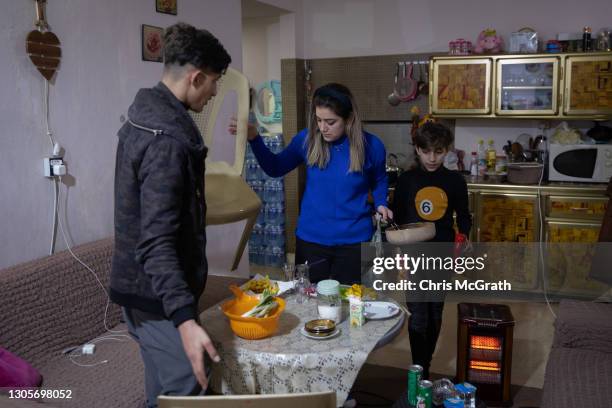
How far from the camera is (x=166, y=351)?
1.63m

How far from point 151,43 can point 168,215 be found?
2.15 meters

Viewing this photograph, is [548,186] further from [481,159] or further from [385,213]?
[385,213]

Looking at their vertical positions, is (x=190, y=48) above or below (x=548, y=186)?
above

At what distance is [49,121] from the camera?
2.76 meters

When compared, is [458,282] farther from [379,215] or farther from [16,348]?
[16,348]

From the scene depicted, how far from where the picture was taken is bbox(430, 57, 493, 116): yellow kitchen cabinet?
439 centimetres

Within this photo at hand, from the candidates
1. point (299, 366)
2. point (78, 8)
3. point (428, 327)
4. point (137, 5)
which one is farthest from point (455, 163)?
point (299, 366)

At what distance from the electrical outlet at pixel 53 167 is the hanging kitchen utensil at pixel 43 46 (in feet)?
1.21

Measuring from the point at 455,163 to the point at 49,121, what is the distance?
10.3ft

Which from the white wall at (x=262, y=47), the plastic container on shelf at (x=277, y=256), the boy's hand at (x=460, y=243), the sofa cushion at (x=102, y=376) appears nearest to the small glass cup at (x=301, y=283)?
the sofa cushion at (x=102, y=376)

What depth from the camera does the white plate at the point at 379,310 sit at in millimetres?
2094

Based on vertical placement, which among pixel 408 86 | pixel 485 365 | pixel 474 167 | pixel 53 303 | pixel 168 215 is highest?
pixel 408 86

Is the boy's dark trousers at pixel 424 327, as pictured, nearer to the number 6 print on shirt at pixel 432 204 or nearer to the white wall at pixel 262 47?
the number 6 print on shirt at pixel 432 204

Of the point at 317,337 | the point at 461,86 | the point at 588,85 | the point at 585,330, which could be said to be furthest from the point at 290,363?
the point at 588,85
